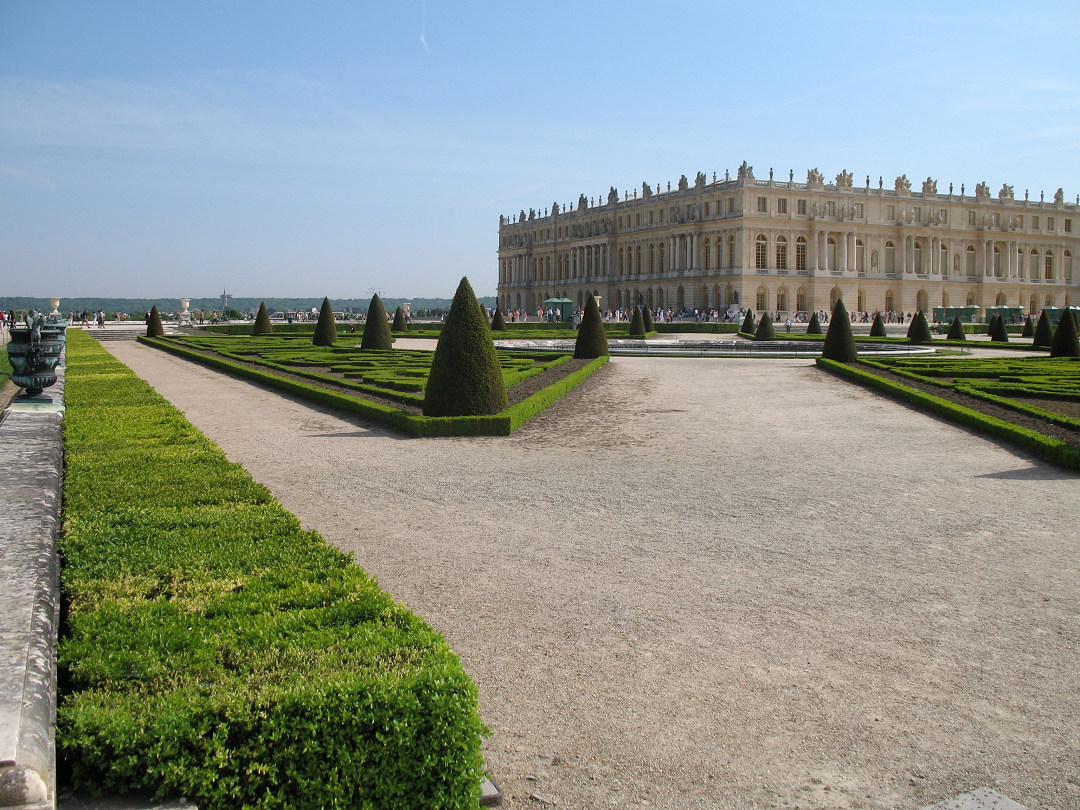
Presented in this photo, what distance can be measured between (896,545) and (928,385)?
10.5 m

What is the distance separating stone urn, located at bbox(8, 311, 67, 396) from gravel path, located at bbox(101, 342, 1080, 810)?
8.09 feet

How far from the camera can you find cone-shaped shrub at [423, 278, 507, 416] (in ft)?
35.9

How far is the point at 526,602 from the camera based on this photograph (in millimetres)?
4680

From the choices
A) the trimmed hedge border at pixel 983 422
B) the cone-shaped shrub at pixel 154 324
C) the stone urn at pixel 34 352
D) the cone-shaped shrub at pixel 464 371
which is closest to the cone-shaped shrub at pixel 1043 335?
the trimmed hedge border at pixel 983 422

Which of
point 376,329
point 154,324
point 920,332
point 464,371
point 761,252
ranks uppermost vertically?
point 761,252

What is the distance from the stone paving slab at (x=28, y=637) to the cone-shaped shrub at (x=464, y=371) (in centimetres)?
571

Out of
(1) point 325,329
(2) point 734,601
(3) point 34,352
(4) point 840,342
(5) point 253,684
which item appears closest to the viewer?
(5) point 253,684

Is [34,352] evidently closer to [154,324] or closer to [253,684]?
[253,684]

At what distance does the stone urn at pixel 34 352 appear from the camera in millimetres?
10086

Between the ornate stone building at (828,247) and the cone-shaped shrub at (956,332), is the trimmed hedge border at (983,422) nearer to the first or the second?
the cone-shaped shrub at (956,332)

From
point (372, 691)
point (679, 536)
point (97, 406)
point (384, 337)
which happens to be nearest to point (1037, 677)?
point (679, 536)

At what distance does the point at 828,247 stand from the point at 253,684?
7323 cm

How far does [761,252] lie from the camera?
68.8 meters

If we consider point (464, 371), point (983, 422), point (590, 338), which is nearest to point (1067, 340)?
point (590, 338)
